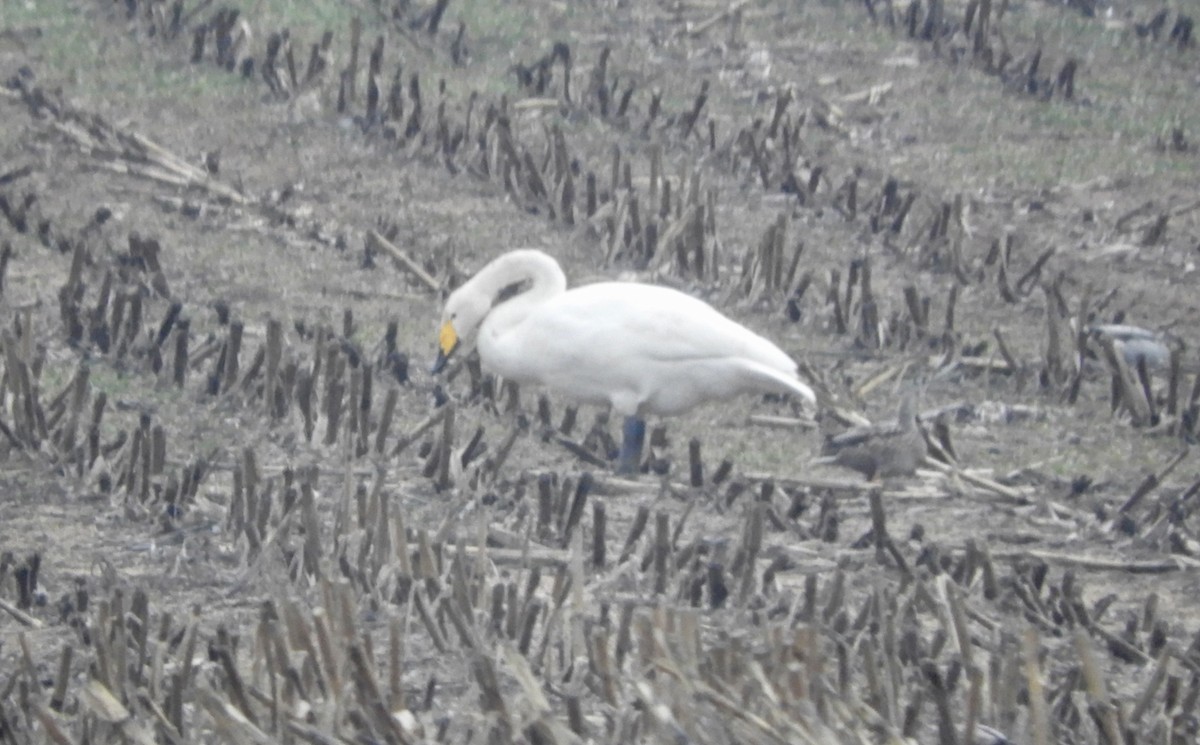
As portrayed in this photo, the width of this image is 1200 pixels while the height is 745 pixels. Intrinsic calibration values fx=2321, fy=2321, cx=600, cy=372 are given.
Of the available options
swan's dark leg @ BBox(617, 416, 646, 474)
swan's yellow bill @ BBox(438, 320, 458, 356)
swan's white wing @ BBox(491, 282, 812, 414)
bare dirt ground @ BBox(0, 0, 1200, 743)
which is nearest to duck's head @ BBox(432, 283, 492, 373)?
swan's yellow bill @ BBox(438, 320, 458, 356)

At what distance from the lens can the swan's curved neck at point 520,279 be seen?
7.39 m

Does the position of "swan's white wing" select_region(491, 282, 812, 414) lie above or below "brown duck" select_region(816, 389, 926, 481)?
above

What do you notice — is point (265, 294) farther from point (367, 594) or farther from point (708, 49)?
point (708, 49)

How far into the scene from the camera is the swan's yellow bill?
759 centimetres

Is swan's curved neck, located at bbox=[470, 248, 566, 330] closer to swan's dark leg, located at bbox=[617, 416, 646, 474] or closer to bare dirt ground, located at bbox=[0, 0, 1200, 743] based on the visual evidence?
bare dirt ground, located at bbox=[0, 0, 1200, 743]

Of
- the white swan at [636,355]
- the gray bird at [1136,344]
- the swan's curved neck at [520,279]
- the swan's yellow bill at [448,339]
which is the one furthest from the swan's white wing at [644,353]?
the gray bird at [1136,344]

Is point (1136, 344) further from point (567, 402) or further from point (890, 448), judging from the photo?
point (567, 402)

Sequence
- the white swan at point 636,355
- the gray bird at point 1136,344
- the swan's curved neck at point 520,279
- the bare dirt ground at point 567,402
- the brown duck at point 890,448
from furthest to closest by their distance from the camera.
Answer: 1. the gray bird at point 1136,344
2. the swan's curved neck at point 520,279
3. the white swan at point 636,355
4. the brown duck at point 890,448
5. the bare dirt ground at point 567,402

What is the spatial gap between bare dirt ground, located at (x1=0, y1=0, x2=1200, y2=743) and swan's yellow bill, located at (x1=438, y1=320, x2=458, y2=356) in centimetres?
14

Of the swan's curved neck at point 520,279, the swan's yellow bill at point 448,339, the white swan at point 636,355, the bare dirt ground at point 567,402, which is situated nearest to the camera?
the bare dirt ground at point 567,402

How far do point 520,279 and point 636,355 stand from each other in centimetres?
82

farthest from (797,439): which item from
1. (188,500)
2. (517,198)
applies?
(517,198)

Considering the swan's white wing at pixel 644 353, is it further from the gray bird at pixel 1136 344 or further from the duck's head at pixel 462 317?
the gray bird at pixel 1136 344

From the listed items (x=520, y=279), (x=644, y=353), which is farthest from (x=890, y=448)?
(x=520, y=279)
